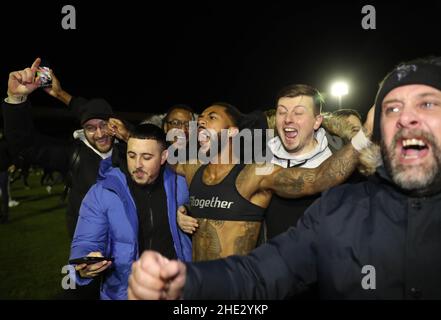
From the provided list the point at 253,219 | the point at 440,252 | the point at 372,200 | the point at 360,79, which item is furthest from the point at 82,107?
the point at 360,79

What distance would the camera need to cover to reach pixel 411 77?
6.06 feet

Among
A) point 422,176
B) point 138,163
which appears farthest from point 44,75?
point 422,176

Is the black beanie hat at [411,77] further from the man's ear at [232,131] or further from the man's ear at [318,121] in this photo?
the man's ear at [232,131]

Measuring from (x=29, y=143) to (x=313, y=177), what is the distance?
3.32m

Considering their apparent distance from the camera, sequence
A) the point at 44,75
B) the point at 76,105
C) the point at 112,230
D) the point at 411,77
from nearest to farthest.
A: the point at 411,77 → the point at 112,230 → the point at 44,75 → the point at 76,105

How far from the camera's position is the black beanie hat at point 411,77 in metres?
1.82

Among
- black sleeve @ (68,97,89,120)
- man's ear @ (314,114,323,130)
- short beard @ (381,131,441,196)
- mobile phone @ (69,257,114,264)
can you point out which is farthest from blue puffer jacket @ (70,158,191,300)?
short beard @ (381,131,441,196)

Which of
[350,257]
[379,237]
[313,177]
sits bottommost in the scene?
[350,257]

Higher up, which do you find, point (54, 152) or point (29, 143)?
point (29, 143)

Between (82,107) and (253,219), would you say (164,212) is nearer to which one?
(253,219)

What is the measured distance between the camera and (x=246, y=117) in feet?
13.9

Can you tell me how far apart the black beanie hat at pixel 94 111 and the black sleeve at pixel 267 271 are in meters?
3.41

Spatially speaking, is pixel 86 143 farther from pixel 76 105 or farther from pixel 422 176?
pixel 422 176

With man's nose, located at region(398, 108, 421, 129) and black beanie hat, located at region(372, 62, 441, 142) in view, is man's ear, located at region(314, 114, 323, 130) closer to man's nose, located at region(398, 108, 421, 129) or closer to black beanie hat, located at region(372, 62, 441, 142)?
black beanie hat, located at region(372, 62, 441, 142)
